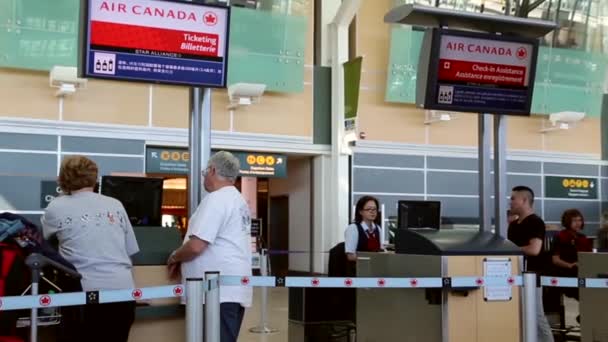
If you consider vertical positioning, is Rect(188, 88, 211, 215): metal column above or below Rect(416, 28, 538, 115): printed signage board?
below

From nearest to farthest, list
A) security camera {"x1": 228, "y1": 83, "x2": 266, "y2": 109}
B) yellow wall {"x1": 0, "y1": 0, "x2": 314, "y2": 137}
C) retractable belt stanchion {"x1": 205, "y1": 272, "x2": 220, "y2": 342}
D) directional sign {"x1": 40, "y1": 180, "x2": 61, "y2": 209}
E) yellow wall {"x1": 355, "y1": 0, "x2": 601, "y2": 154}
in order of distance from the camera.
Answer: retractable belt stanchion {"x1": 205, "y1": 272, "x2": 220, "y2": 342} < yellow wall {"x1": 0, "y1": 0, "x2": 314, "y2": 137} < directional sign {"x1": 40, "y1": 180, "x2": 61, "y2": 209} < security camera {"x1": 228, "y1": 83, "x2": 266, "y2": 109} < yellow wall {"x1": 355, "y1": 0, "x2": 601, "y2": 154}

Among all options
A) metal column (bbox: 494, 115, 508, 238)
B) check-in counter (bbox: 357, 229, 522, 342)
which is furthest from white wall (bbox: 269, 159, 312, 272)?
check-in counter (bbox: 357, 229, 522, 342)

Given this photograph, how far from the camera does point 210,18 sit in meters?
4.73

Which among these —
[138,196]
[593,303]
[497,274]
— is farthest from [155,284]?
[593,303]

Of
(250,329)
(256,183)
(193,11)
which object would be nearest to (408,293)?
(193,11)

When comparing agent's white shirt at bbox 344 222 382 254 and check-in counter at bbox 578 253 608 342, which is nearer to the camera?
check-in counter at bbox 578 253 608 342

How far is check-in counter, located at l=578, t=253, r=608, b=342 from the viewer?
21.1ft

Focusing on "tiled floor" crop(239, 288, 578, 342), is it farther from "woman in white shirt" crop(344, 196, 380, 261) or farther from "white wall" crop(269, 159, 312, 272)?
"white wall" crop(269, 159, 312, 272)

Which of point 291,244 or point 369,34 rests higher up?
point 369,34

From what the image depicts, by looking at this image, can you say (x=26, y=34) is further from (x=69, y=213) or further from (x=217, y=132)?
(x=69, y=213)

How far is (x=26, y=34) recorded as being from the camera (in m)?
11.7

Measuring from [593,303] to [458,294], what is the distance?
2627 mm

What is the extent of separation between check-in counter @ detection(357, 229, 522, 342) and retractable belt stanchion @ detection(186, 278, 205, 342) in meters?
1.57

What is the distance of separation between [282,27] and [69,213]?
35.5 ft
